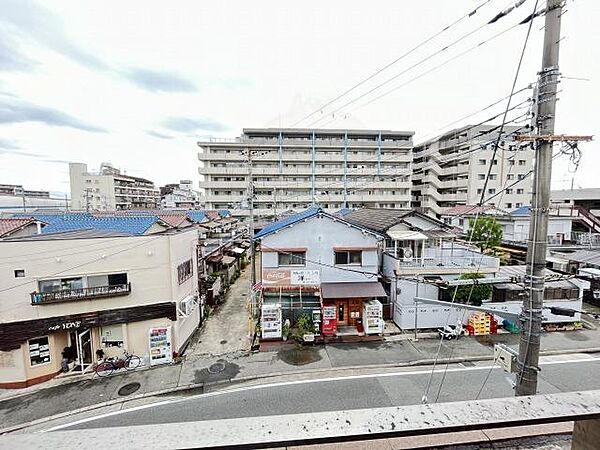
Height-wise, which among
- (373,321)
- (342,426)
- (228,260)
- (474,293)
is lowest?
(373,321)

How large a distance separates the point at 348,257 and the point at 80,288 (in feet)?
44.6

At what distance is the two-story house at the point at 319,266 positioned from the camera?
56.0 feet

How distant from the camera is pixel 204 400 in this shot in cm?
1142

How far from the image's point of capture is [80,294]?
44.4ft

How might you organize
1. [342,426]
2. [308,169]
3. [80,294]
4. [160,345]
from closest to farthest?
[342,426], [80,294], [160,345], [308,169]

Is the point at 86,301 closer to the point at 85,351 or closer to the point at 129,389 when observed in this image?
the point at 85,351

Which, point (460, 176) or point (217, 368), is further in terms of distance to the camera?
point (460, 176)

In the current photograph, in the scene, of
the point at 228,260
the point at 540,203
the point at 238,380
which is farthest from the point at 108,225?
the point at 540,203

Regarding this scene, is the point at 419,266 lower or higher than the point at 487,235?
lower

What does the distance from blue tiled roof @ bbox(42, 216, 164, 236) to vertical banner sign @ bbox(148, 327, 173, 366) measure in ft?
16.6

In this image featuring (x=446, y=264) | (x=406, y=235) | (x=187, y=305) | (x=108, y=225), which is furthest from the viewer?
(x=406, y=235)

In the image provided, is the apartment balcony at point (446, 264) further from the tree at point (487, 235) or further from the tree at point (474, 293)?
the tree at point (487, 235)

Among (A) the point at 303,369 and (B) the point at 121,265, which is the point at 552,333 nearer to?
(A) the point at 303,369

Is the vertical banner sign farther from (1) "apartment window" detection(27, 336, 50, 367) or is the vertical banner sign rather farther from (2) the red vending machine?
(2) the red vending machine
